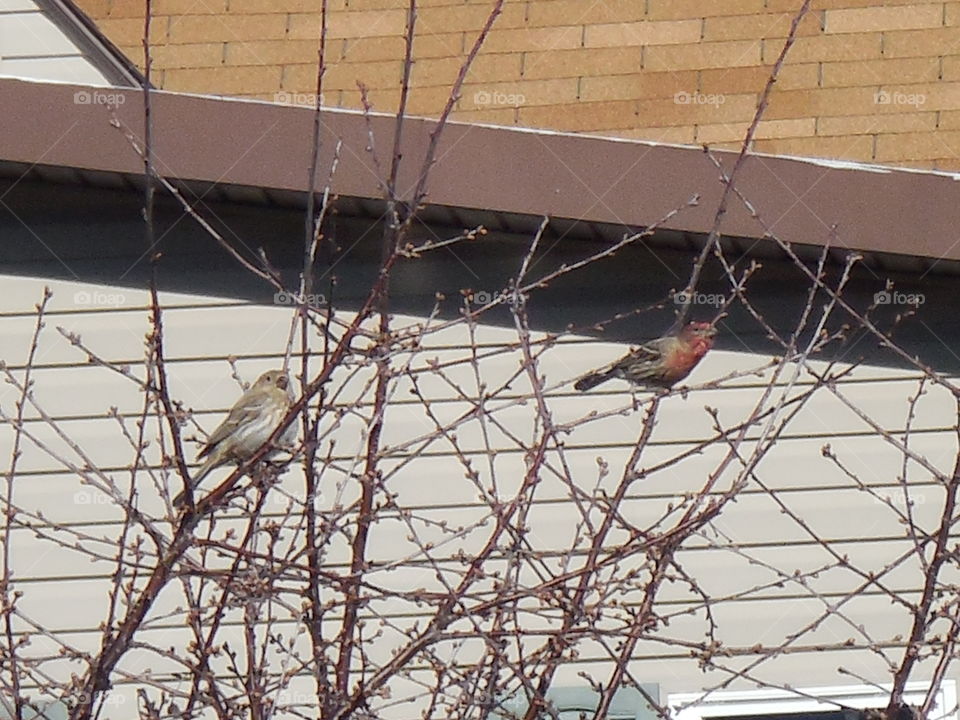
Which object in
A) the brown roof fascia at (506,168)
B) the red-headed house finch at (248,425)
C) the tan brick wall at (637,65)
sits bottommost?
the red-headed house finch at (248,425)

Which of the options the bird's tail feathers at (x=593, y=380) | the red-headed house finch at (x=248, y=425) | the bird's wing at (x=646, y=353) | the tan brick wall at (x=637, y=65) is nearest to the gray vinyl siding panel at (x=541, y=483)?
the bird's tail feathers at (x=593, y=380)

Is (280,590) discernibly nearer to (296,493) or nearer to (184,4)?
(296,493)

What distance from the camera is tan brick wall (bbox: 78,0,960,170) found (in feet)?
27.6

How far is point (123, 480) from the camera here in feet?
24.4

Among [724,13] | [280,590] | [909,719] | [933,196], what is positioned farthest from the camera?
[724,13]

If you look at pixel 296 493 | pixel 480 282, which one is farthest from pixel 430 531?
pixel 480 282

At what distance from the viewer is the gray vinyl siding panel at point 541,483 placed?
693cm

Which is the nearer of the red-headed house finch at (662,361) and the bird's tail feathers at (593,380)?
the red-headed house finch at (662,361)

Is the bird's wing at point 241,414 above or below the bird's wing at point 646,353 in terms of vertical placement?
below

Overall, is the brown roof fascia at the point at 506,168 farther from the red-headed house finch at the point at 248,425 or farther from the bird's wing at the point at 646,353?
the red-headed house finch at the point at 248,425

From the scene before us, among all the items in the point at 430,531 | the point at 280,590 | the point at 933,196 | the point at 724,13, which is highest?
the point at 724,13

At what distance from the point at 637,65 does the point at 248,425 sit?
11.0 feet

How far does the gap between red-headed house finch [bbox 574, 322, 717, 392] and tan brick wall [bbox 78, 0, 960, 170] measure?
5.88 feet

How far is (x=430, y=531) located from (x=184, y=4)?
3.55 meters
